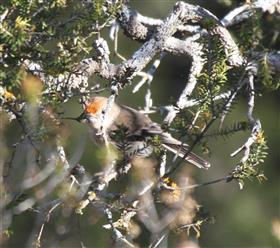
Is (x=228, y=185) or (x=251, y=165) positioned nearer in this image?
(x=251, y=165)

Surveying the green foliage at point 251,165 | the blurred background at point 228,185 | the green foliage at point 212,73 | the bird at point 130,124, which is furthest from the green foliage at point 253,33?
the blurred background at point 228,185

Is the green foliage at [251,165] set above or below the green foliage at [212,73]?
below

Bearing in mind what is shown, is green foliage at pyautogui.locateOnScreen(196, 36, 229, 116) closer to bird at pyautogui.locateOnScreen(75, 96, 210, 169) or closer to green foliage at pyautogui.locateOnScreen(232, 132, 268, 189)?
green foliage at pyautogui.locateOnScreen(232, 132, 268, 189)

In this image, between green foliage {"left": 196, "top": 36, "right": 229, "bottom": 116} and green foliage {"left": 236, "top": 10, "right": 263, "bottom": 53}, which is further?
green foliage {"left": 196, "top": 36, "right": 229, "bottom": 116}

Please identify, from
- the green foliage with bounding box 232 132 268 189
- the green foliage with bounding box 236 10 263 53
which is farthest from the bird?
the green foliage with bounding box 236 10 263 53

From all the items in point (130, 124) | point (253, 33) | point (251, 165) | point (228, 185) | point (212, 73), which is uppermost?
point (253, 33)

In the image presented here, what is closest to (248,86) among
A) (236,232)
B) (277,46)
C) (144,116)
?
(277,46)

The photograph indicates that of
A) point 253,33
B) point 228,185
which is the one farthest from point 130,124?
point 253,33

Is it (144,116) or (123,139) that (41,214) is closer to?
(123,139)

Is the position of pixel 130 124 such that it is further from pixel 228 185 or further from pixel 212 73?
pixel 212 73

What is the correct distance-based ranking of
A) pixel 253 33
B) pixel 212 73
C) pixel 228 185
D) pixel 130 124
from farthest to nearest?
pixel 228 185 < pixel 130 124 < pixel 212 73 < pixel 253 33

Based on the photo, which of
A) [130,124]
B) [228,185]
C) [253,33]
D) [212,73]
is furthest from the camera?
[228,185]

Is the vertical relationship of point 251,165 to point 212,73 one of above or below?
below

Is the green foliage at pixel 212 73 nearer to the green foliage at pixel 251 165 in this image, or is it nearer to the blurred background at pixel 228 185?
the green foliage at pixel 251 165
